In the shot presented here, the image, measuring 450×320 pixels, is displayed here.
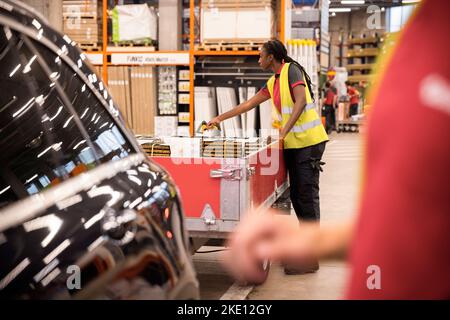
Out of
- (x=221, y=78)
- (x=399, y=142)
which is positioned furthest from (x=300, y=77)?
(x=399, y=142)

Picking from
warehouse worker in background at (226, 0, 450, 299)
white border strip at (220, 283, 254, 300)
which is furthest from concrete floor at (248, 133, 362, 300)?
warehouse worker in background at (226, 0, 450, 299)

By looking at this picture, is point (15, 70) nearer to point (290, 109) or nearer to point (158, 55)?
point (290, 109)

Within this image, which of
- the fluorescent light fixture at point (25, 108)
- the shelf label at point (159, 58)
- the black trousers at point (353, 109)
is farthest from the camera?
the black trousers at point (353, 109)

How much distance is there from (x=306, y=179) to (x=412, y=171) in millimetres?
4800

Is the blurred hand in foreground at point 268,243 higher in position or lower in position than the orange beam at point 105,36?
lower

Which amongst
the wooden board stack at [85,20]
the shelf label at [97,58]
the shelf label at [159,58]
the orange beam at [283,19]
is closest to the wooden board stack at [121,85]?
the shelf label at [97,58]

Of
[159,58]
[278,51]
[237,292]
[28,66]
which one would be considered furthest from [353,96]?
[28,66]

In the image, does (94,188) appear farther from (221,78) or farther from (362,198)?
(221,78)

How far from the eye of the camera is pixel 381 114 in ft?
2.70

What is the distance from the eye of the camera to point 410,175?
77cm

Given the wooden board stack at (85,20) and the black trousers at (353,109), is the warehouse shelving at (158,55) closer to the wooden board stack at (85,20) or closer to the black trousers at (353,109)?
the wooden board stack at (85,20)

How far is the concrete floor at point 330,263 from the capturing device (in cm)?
496

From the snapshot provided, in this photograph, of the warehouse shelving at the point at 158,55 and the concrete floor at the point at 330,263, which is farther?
the warehouse shelving at the point at 158,55

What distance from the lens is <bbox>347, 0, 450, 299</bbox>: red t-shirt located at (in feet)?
2.48
